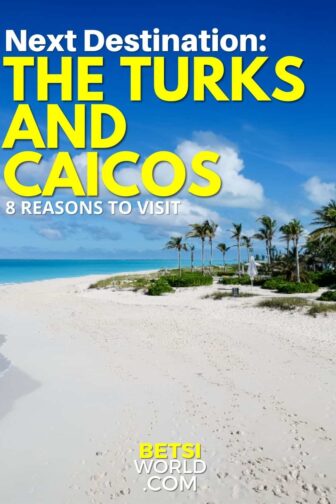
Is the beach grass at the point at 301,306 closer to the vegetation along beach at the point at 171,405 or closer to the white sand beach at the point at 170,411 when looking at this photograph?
the vegetation along beach at the point at 171,405

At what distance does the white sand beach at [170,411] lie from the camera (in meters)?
6.32

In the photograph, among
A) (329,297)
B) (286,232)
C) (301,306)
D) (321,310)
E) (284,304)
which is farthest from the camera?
(286,232)

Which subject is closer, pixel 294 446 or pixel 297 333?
pixel 294 446

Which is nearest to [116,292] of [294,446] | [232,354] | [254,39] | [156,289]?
[156,289]

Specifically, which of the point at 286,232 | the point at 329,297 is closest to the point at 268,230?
the point at 286,232

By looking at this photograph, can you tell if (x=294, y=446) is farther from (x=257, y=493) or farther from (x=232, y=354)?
(x=232, y=354)

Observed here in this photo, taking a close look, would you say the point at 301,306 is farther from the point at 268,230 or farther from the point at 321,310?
the point at 268,230

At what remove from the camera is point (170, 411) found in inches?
357

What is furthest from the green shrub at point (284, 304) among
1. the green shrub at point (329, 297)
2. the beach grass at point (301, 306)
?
the green shrub at point (329, 297)

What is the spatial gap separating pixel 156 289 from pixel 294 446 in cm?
2826

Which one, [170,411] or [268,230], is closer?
[170,411]

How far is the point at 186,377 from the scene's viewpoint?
11.5 m

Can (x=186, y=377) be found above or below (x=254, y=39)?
below

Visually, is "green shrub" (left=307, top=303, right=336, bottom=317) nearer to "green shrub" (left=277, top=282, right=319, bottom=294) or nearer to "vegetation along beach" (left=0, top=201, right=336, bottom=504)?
"vegetation along beach" (left=0, top=201, right=336, bottom=504)
